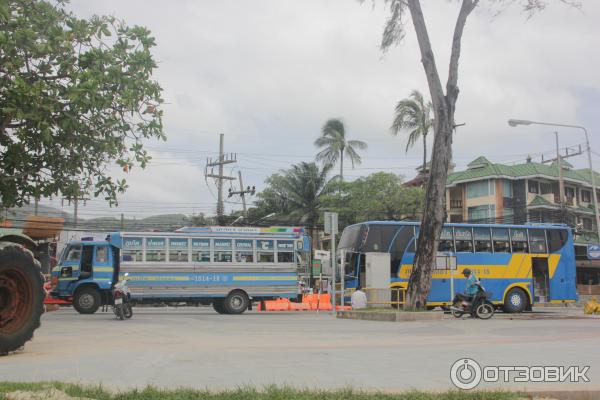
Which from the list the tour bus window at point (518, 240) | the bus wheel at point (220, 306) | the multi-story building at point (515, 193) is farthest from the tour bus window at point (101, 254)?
the multi-story building at point (515, 193)

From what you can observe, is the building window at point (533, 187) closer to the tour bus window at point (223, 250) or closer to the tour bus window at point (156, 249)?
the tour bus window at point (223, 250)

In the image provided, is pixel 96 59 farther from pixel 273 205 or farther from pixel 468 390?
pixel 273 205

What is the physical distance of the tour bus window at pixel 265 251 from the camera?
1000 inches

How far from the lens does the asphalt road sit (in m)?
6.98

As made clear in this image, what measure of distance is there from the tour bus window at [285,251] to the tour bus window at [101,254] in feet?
23.2

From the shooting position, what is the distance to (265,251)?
83.7 ft

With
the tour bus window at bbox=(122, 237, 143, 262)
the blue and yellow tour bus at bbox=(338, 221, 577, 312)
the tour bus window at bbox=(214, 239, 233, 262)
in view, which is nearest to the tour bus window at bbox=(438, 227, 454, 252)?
the blue and yellow tour bus at bbox=(338, 221, 577, 312)

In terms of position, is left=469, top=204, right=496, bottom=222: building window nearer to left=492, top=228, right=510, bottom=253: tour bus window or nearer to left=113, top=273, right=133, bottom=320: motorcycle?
left=492, top=228, right=510, bottom=253: tour bus window

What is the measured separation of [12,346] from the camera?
30.1ft

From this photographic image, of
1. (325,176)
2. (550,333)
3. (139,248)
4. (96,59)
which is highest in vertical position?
(325,176)

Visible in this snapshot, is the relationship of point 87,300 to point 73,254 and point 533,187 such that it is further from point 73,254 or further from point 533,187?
point 533,187

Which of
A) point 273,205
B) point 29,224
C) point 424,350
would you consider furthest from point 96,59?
point 273,205

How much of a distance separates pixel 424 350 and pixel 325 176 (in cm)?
3916

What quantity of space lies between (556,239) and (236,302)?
48.1 ft
